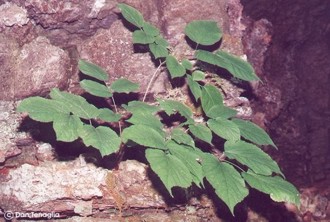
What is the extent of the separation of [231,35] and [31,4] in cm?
116

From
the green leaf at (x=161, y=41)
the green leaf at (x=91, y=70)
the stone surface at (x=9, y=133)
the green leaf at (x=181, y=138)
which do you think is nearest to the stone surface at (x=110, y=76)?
the stone surface at (x=9, y=133)

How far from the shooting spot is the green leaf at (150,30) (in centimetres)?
191

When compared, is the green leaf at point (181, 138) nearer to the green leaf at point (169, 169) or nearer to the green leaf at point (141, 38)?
the green leaf at point (169, 169)

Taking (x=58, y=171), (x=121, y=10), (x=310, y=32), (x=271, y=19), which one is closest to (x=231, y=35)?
(x=271, y=19)

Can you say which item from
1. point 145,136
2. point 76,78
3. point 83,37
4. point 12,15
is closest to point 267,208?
point 145,136

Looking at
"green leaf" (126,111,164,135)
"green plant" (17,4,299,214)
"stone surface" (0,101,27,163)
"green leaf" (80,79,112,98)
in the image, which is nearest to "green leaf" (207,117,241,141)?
"green plant" (17,4,299,214)

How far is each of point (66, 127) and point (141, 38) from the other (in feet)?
2.22

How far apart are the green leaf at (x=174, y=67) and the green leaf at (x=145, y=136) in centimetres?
39

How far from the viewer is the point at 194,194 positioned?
190cm

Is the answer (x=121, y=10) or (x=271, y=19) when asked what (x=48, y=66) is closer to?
(x=121, y=10)

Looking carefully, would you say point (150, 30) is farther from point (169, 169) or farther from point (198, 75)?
point (169, 169)

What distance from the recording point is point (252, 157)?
1.67m

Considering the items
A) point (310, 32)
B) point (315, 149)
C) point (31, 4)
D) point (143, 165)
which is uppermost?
point (310, 32)

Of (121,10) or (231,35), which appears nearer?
(121,10)
